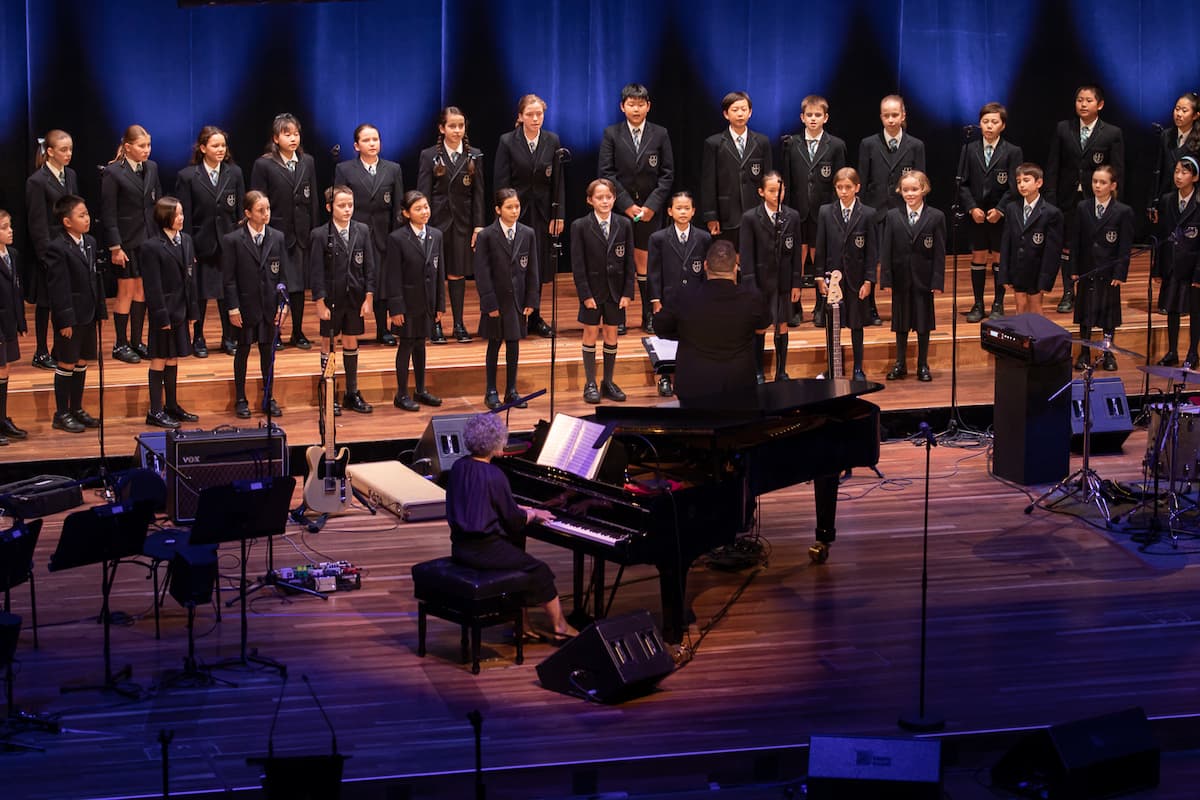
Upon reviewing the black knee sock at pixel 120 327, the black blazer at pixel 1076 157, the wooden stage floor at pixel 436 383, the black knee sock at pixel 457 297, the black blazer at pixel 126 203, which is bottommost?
the wooden stage floor at pixel 436 383

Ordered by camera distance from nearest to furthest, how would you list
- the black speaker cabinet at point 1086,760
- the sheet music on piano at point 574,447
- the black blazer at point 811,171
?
the black speaker cabinet at point 1086,760
the sheet music on piano at point 574,447
the black blazer at point 811,171

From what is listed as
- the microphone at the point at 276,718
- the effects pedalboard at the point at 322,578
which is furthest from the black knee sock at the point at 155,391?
the microphone at the point at 276,718

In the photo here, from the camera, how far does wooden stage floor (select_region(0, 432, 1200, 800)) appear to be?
5.94 meters

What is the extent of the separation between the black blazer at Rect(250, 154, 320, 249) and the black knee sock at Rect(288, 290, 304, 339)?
1.05ft

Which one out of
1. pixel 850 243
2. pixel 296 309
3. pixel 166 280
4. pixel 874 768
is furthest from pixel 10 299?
pixel 874 768

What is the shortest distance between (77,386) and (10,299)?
0.65m

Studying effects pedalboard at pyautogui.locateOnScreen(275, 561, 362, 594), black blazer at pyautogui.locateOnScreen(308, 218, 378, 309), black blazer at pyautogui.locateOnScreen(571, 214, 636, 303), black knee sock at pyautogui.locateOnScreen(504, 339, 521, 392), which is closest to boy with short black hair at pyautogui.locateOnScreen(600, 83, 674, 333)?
black blazer at pyautogui.locateOnScreen(571, 214, 636, 303)

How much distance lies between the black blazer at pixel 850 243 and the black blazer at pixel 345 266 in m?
2.96

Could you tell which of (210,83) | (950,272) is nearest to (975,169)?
(950,272)

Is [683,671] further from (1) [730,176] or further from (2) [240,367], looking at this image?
(1) [730,176]

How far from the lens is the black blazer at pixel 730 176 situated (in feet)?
38.6

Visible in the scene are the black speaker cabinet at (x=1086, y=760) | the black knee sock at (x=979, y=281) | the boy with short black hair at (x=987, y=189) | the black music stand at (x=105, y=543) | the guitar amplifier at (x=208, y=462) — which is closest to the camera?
the black speaker cabinet at (x=1086, y=760)

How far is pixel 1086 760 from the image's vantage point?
5547 millimetres

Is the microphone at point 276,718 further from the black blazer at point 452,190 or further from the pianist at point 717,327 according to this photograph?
the black blazer at point 452,190
